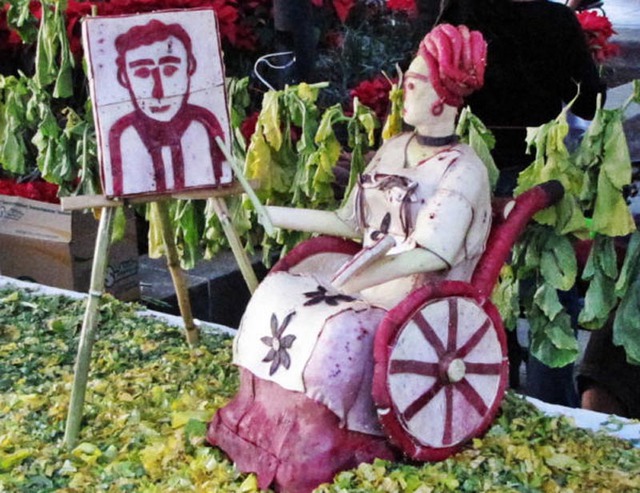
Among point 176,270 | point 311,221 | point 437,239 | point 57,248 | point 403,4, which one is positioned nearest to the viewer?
point 437,239

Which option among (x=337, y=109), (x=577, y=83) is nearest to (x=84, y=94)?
(x=337, y=109)

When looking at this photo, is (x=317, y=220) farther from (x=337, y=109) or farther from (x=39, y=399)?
(x=39, y=399)

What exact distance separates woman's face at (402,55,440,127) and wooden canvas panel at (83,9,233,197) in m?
0.56

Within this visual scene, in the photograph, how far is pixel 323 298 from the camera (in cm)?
236

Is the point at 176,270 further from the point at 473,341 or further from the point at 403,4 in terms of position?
the point at 403,4

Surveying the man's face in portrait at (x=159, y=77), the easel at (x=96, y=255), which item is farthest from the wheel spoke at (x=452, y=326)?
the man's face in portrait at (x=159, y=77)

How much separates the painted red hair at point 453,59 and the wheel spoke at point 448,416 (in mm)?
645

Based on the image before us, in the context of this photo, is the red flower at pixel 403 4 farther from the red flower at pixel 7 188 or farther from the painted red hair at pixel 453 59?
the painted red hair at pixel 453 59

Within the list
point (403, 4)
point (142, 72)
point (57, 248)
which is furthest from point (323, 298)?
point (403, 4)

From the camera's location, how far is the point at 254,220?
11.1 ft

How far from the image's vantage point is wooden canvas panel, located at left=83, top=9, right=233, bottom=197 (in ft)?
8.49

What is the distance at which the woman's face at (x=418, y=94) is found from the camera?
2.32 m

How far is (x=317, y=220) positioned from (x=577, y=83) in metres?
1.03

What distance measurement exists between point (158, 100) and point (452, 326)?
3.05 ft
